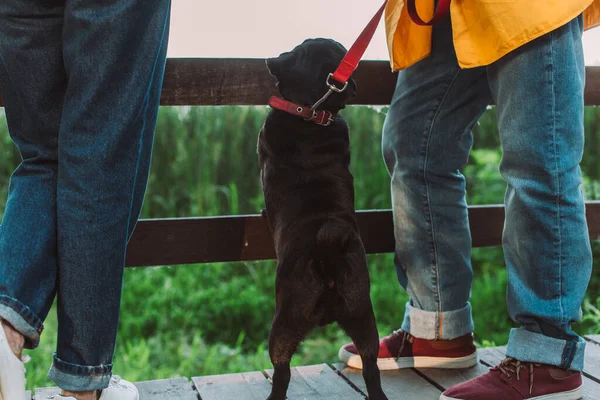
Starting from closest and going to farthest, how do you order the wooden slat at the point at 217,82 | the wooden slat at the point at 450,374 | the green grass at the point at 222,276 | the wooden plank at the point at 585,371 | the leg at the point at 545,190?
the leg at the point at 545,190 < the wooden plank at the point at 585,371 < the wooden slat at the point at 450,374 < the wooden slat at the point at 217,82 < the green grass at the point at 222,276

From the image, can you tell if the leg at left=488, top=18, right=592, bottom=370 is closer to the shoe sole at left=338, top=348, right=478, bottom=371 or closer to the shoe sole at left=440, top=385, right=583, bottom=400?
the shoe sole at left=440, top=385, right=583, bottom=400

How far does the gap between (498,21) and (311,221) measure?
69cm

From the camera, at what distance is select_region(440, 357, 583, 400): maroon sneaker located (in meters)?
1.80

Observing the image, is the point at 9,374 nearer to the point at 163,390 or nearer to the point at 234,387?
the point at 163,390

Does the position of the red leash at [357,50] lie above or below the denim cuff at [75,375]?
above

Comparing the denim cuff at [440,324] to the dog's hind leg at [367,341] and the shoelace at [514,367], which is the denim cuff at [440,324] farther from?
the dog's hind leg at [367,341]

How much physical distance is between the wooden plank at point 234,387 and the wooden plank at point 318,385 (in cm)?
6

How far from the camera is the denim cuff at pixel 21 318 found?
4.52ft

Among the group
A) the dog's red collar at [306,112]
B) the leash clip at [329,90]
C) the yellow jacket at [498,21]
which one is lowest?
the dog's red collar at [306,112]

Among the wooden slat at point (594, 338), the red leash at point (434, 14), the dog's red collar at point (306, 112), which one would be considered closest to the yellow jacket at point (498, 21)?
the red leash at point (434, 14)

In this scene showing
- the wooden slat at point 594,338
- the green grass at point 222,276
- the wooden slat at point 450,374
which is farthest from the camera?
the green grass at point 222,276

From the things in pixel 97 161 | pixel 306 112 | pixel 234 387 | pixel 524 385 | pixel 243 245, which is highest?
pixel 306 112

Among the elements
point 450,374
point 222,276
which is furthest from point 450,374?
point 222,276

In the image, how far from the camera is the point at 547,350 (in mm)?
1767
